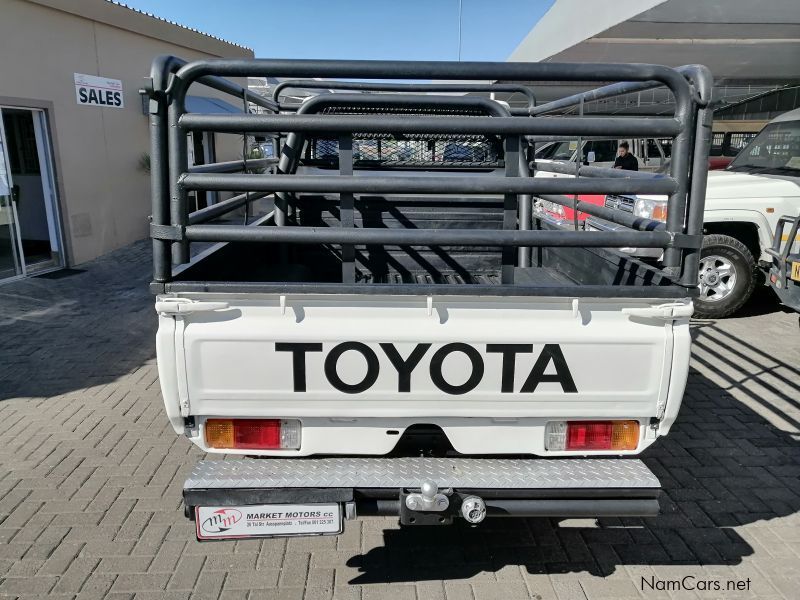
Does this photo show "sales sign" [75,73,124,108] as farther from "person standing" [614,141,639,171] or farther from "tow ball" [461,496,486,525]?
"tow ball" [461,496,486,525]

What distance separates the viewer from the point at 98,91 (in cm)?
1052

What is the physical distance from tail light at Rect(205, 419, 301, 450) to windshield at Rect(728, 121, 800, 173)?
7.32 meters

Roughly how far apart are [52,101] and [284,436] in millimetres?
8831

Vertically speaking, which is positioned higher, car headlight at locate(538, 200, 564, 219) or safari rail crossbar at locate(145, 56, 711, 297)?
safari rail crossbar at locate(145, 56, 711, 297)

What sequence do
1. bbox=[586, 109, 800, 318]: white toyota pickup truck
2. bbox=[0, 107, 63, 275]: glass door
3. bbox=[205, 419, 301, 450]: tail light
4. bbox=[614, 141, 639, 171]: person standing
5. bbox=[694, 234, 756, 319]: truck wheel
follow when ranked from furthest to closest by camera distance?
bbox=[614, 141, 639, 171]: person standing < bbox=[0, 107, 63, 275]: glass door < bbox=[694, 234, 756, 319]: truck wheel < bbox=[586, 109, 800, 318]: white toyota pickup truck < bbox=[205, 419, 301, 450]: tail light

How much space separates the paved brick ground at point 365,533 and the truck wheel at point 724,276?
2117 millimetres

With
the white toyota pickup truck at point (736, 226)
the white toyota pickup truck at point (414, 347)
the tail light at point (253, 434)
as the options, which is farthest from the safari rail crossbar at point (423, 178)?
the white toyota pickup truck at point (736, 226)

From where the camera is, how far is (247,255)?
153 inches

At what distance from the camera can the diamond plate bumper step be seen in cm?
244

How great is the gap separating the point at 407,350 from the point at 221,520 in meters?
0.95

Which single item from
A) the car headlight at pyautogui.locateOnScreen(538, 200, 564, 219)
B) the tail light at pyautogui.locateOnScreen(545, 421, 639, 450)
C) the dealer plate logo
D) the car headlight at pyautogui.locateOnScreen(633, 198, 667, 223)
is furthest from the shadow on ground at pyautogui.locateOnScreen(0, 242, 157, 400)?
the car headlight at pyautogui.locateOnScreen(633, 198, 667, 223)

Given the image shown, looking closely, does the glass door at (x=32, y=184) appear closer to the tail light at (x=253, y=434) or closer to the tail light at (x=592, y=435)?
the tail light at (x=253, y=434)

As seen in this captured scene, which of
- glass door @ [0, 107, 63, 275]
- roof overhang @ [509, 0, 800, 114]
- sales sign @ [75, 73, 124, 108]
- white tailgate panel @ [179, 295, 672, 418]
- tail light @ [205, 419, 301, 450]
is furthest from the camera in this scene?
sales sign @ [75, 73, 124, 108]

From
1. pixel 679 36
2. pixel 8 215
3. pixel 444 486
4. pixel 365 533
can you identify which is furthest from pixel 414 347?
pixel 679 36
